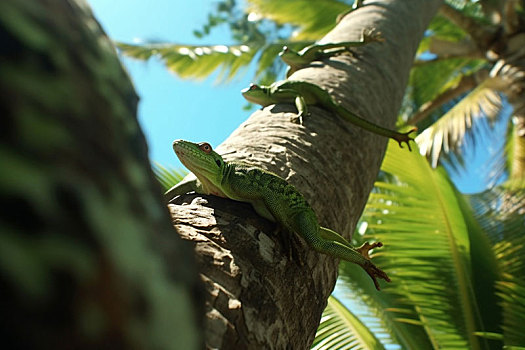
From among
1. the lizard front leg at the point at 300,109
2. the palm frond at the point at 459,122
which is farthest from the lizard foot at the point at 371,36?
the palm frond at the point at 459,122

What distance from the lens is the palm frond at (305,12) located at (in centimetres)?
911

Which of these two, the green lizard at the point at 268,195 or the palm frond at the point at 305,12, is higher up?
the palm frond at the point at 305,12

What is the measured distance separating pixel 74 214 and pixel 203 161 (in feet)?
4.42

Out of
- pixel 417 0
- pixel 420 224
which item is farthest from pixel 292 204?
pixel 417 0

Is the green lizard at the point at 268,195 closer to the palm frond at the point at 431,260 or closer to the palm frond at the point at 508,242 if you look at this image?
the palm frond at the point at 431,260

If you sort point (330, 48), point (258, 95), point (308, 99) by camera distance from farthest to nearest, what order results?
point (330, 48)
point (258, 95)
point (308, 99)

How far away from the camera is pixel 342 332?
4426mm

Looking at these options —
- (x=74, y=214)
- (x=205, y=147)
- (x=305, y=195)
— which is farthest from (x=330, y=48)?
(x=74, y=214)

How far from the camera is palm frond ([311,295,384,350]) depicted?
431cm

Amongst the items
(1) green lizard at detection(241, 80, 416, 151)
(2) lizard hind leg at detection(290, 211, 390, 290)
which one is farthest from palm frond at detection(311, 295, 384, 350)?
(2) lizard hind leg at detection(290, 211, 390, 290)

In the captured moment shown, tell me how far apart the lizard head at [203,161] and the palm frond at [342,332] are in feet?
9.67

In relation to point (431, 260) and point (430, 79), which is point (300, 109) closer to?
point (431, 260)

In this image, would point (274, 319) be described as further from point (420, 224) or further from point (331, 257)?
point (420, 224)

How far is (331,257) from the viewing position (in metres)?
1.62
